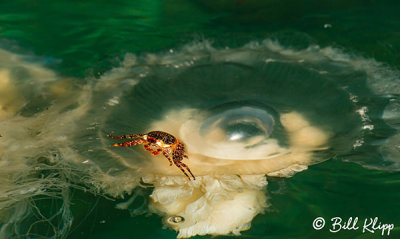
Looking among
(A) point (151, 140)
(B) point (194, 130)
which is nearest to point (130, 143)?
(A) point (151, 140)

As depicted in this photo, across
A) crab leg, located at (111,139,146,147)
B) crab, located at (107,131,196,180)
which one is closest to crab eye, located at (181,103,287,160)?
crab, located at (107,131,196,180)

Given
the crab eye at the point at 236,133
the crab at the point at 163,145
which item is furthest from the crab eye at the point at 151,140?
the crab eye at the point at 236,133

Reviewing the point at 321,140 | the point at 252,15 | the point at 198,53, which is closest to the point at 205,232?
the point at 321,140

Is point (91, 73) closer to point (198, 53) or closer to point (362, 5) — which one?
point (198, 53)

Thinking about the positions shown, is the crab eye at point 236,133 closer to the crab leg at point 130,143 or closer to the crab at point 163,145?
the crab at point 163,145

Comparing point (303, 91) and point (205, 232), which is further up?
point (303, 91)

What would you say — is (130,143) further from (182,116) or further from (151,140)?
(182,116)
